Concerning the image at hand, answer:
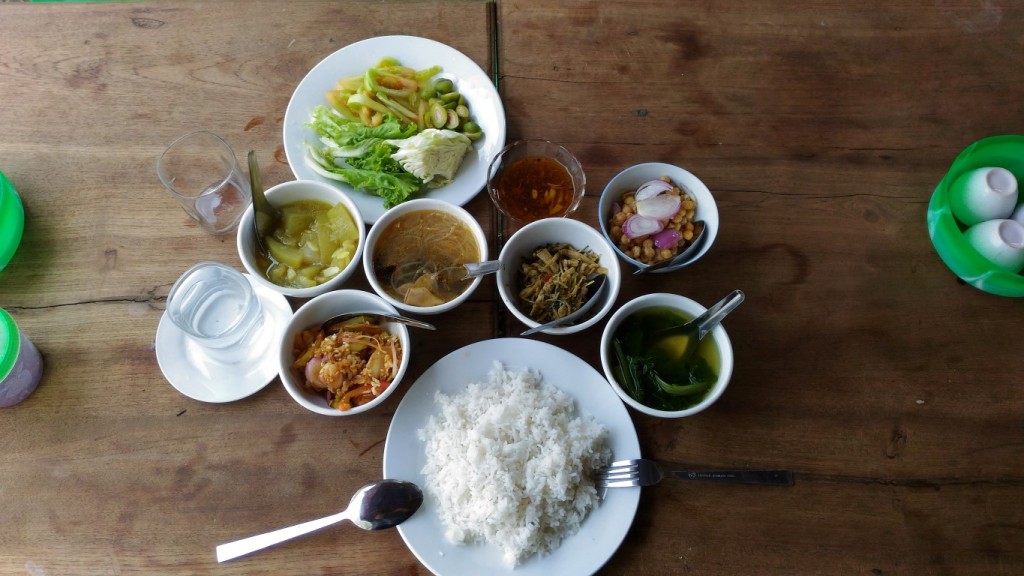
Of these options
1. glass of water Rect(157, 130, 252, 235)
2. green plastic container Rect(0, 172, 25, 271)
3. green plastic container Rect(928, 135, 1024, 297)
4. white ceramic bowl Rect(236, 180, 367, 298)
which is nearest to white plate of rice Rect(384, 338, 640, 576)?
white ceramic bowl Rect(236, 180, 367, 298)

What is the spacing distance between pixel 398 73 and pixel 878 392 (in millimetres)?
1492

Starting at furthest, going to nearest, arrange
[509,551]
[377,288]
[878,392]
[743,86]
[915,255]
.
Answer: [743,86], [915,255], [878,392], [377,288], [509,551]

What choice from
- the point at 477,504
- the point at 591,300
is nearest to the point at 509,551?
the point at 477,504

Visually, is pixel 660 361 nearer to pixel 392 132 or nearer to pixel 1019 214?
pixel 392 132

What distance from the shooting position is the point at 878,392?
154 centimetres

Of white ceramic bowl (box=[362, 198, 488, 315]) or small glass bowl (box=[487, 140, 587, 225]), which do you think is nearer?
white ceramic bowl (box=[362, 198, 488, 315])

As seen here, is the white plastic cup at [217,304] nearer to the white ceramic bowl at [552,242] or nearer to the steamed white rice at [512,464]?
the steamed white rice at [512,464]

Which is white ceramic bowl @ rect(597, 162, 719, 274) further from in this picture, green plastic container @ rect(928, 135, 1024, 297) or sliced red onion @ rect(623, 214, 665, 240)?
green plastic container @ rect(928, 135, 1024, 297)

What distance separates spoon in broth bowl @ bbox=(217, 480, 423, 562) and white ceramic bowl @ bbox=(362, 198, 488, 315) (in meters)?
0.39

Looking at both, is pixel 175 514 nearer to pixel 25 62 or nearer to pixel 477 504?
pixel 477 504

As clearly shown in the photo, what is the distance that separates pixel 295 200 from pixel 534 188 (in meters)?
0.60

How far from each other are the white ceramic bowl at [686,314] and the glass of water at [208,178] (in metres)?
1.01

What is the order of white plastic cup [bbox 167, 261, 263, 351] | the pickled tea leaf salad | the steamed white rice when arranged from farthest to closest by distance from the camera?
the pickled tea leaf salad
white plastic cup [bbox 167, 261, 263, 351]
the steamed white rice

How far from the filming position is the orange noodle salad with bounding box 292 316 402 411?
140cm
